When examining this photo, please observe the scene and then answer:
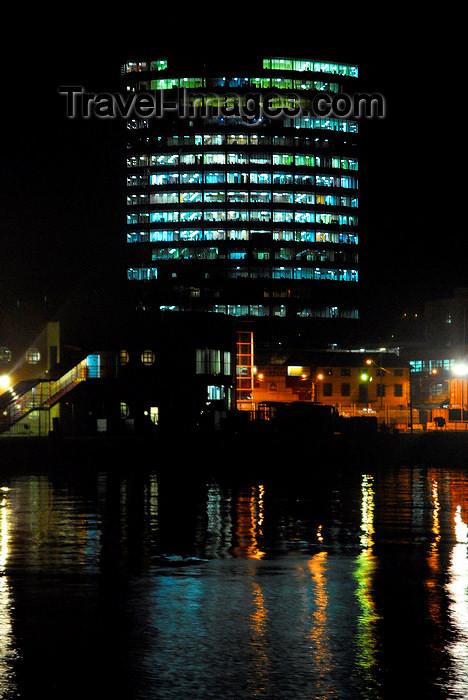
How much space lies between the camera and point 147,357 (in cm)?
7394

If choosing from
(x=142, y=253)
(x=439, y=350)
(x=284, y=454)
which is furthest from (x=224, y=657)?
(x=142, y=253)

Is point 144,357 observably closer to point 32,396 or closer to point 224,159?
point 32,396

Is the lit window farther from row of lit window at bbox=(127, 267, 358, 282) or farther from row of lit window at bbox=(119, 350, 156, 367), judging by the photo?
row of lit window at bbox=(127, 267, 358, 282)

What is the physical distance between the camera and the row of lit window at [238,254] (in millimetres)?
Answer: 188875

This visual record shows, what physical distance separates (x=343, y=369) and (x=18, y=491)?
277 ft

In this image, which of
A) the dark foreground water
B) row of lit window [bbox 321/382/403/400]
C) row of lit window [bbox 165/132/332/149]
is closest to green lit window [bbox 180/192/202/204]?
row of lit window [bbox 165/132/332/149]

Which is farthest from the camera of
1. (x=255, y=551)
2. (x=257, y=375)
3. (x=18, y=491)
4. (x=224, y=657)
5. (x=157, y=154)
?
(x=157, y=154)

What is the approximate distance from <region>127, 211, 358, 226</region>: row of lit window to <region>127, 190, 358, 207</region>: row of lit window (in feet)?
6.58

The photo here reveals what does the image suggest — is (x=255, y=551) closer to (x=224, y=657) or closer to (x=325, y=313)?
(x=224, y=657)

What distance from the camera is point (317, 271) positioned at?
19400cm

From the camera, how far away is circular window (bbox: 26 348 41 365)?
72.1m

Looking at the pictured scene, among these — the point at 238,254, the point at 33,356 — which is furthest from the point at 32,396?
the point at 238,254

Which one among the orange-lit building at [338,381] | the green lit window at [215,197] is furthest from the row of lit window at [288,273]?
the orange-lit building at [338,381]

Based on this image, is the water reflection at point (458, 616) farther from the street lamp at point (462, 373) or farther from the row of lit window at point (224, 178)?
the row of lit window at point (224, 178)
